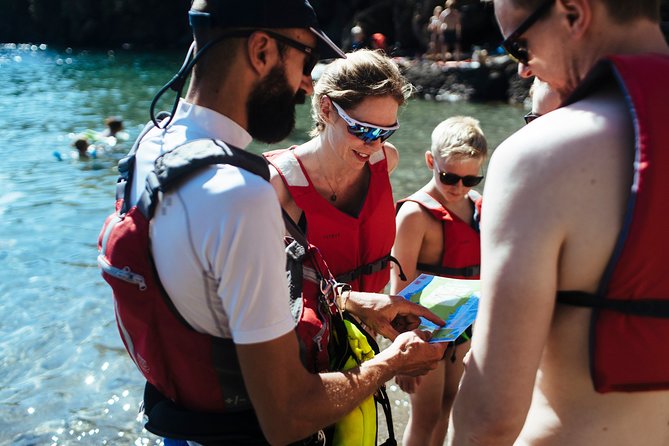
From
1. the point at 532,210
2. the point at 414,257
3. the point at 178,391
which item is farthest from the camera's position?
the point at 414,257

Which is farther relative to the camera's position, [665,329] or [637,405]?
[637,405]

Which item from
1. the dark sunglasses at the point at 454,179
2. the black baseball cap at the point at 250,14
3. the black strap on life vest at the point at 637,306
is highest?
the black baseball cap at the point at 250,14

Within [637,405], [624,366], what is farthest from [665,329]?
[637,405]

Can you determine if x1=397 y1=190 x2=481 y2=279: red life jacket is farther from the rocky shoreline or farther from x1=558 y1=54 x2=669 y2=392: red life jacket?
the rocky shoreline

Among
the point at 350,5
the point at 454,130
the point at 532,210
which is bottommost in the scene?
the point at 350,5

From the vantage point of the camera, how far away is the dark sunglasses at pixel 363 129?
2.96m

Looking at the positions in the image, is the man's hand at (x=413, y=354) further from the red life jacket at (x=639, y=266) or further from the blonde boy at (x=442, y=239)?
the blonde boy at (x=442, y=239)

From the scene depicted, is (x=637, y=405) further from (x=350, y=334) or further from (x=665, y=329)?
(x=350, y=334)

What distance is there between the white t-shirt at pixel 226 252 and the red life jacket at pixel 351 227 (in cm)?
140

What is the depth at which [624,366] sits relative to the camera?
1359 mm

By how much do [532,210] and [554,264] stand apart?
125mm

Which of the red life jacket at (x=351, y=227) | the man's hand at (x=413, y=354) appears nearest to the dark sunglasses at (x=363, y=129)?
the red life jacket at (x=351, y=227)

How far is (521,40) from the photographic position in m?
1.48

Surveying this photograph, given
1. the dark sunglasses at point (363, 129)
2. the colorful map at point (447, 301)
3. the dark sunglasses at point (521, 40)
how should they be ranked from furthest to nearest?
the dark sunglasses at point (363, 129) < the colorful map at point (447, 301) < the dark sunglasses at point (521, 40)
